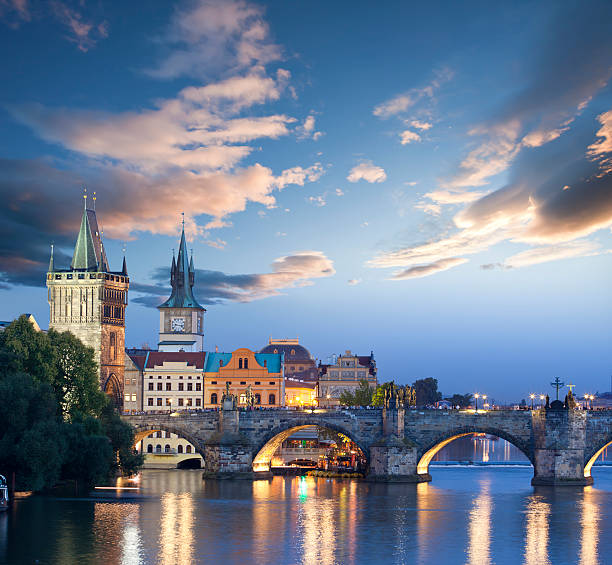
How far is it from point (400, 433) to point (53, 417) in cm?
3520

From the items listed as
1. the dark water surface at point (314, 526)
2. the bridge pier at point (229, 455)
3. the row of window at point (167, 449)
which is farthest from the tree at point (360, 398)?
the dark water surface at point (314, 526)

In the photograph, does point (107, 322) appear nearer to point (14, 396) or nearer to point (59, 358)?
point (59, 358)

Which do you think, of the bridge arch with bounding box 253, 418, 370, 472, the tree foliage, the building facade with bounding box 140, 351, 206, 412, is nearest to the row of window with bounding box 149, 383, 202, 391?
the building facade with bounding box 140, 351, 206, 412

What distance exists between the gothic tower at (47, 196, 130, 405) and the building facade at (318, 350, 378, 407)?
1392 inches

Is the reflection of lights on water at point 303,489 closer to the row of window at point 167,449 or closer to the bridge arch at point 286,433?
the bridge arch at point 286,433

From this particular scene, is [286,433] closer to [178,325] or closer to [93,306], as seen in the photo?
[93,306]

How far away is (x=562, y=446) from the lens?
82.4 m

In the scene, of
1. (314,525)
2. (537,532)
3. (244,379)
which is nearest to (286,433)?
(244,379)

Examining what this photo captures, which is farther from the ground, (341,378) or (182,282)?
(182,282)

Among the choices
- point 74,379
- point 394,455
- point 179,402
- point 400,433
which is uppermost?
point 74,379

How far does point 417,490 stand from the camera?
79.6 metres

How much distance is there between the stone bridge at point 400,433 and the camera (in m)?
82.8

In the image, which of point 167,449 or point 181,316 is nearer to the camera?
point 167,449

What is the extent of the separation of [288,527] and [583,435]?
37598mm
